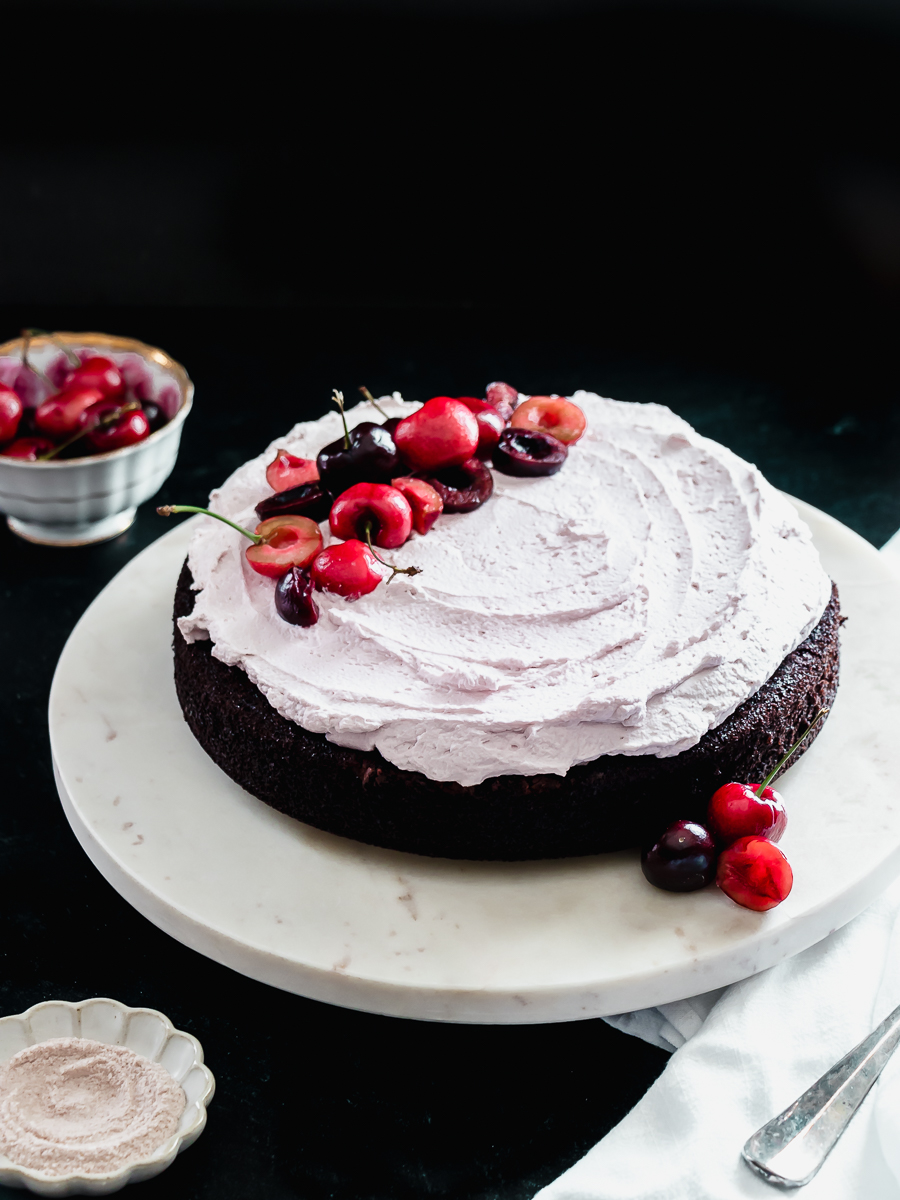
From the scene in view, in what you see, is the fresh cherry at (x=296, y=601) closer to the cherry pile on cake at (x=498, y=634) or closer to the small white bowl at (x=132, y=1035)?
the cherry pile on cake at (x=498, y=634)

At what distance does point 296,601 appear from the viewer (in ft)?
8.90

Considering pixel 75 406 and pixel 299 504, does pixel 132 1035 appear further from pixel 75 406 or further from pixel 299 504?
pixel 75 406

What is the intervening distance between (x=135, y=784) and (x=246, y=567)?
0.55 meters

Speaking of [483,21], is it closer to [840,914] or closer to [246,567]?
[246,567]

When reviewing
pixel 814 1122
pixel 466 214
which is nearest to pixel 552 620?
pixel 814 1122

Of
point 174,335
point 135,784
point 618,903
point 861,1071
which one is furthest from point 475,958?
point 174,335

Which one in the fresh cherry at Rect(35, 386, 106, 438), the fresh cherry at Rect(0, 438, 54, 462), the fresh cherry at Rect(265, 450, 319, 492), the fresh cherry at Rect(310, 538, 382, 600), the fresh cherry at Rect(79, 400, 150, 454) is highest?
the fresh cherry at Rect(310, 538, 382, 600)

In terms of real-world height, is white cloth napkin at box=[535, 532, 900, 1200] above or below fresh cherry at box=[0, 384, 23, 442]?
above

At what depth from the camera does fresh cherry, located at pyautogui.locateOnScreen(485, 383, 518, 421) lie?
3499mm

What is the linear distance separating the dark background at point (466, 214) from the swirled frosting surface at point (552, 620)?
1.12 meters

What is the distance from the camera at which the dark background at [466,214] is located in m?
4.58

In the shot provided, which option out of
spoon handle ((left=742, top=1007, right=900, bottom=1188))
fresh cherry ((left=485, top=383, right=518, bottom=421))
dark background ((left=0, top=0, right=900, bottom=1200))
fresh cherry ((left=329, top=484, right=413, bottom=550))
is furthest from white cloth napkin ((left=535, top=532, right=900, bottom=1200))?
dark background ((left=0, top=0, right=900, bottom=1200))

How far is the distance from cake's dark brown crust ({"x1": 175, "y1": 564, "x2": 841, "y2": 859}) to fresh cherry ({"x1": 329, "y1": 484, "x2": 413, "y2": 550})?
429 mm

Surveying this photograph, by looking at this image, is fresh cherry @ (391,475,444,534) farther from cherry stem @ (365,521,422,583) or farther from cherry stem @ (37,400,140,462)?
cherry stem @ (37,400,140,462)
